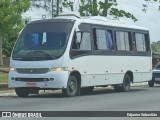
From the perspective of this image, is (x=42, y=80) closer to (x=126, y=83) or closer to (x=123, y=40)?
(x=123, y=40)

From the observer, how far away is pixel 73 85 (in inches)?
941

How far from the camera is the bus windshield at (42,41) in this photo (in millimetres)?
23328

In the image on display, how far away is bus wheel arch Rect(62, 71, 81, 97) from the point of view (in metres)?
23.6

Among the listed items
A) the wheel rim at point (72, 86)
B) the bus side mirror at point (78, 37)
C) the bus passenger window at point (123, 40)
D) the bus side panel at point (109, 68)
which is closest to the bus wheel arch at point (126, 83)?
the bus side panel at point (109, 68)

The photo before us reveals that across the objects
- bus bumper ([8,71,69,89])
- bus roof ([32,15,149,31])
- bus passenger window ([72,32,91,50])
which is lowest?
bus bumper ([8,71,69,89])

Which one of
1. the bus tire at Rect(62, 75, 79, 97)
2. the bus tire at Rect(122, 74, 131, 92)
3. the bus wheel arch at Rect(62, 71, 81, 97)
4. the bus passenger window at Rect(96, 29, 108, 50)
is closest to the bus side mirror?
the bus wheel arch at Rect(62, 71, 81, 97)

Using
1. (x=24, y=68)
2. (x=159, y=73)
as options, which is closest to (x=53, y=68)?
(x=24, y=68)

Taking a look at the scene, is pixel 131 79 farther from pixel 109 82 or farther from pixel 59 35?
pixel 59 35

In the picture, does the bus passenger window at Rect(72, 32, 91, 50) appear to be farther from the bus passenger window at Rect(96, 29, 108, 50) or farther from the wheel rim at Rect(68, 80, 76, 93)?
the wheel rim at Rect(68, 80, 76, 93)

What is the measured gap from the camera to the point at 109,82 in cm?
2680

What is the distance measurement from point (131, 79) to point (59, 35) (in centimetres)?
665

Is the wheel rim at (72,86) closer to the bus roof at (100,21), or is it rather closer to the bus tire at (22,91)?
the bus tire at (22,91)

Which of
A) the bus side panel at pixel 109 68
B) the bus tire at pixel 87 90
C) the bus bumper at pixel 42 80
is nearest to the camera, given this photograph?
the bus bumper at pixel 42 80

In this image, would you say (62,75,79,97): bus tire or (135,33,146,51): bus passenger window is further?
(135,33,146,51): bus passenger window
